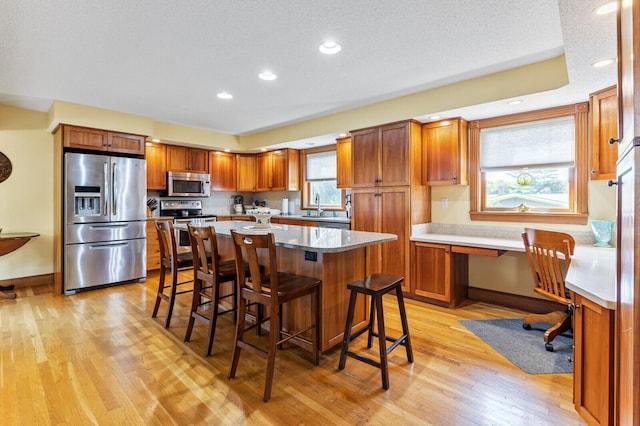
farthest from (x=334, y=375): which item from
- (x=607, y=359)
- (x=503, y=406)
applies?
(x=607, y=359)

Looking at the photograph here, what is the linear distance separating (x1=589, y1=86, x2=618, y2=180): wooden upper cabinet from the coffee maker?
5.75 meters

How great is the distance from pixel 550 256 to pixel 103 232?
5.28m

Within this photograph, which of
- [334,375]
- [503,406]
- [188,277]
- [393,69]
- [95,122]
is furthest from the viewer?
[188,277]

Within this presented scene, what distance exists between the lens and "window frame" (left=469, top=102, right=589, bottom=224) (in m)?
3.21

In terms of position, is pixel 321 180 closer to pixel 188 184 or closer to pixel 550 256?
pixel 188 184

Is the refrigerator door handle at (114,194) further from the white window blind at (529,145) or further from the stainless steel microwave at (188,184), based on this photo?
the white window blind at (529,145)

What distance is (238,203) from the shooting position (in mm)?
6875

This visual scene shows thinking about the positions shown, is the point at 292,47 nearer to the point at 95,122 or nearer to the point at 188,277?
the point at 95,122

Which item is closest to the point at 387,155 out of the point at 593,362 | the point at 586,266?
the point at 586,266

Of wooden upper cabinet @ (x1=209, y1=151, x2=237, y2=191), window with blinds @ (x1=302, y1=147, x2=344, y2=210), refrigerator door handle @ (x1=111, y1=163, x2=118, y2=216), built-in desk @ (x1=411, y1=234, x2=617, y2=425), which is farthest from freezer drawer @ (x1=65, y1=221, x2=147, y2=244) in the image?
built-in desk @ (x1=411, y1=234, x2=617, y2=425)

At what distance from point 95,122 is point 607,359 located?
221 inches

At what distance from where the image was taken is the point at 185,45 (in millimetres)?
2605

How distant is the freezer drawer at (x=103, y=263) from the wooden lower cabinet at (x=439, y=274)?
3969 mm

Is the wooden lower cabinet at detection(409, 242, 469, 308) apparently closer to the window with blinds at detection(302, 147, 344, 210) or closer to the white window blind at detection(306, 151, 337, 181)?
the window with blinds at detection(302, 147, 344, 210)
